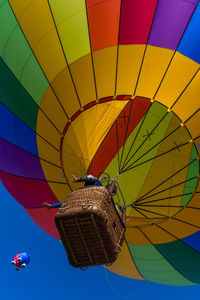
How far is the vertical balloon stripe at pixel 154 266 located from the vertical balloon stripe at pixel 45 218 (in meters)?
1.46

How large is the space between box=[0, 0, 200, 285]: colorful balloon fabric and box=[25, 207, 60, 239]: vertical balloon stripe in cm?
78

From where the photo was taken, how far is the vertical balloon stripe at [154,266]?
21.6ft

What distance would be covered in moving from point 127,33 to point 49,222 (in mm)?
3651

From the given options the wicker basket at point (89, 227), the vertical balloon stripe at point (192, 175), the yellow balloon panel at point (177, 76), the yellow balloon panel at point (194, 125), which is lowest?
the wicker basket at point (89, 227)

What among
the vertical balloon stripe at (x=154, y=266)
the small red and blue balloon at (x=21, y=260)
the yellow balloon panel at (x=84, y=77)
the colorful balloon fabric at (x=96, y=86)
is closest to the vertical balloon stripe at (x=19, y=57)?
the colorful balloon fabric at (x=96, y=86)

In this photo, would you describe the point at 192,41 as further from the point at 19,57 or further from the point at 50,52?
the point at 19,57

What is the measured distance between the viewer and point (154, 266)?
678 cm

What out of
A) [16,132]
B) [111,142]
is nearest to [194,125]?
[111,142]

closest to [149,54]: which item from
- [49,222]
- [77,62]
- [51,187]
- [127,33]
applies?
[127,33]

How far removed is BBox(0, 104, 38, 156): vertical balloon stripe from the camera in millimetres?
5715

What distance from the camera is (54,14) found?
516cm

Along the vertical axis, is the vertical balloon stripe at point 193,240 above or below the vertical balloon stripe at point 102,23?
below

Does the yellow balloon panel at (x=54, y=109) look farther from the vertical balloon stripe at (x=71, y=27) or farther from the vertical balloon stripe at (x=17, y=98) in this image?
the vertical balloon stripe at (x=71, y=27)

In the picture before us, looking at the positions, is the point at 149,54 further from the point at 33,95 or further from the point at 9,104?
the point at 9,104
